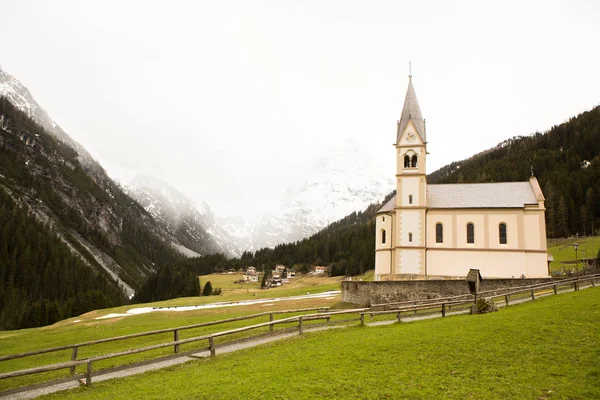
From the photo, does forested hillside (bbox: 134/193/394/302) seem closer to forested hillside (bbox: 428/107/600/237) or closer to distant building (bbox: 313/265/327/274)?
A: distant building (bbox: 313/265/327/274)

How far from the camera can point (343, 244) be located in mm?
165375

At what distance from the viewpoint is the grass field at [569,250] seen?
247 feet

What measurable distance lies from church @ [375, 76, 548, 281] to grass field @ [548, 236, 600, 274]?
71.6 feet

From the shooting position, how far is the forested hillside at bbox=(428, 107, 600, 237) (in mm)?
114062

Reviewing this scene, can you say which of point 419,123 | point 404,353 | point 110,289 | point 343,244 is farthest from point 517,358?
point 110,289

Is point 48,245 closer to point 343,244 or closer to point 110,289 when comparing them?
point 110,289

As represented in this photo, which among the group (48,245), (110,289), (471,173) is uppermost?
(471,173)

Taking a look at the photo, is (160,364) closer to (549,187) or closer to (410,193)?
(410,193)

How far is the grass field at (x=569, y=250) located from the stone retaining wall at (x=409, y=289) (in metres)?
34.9

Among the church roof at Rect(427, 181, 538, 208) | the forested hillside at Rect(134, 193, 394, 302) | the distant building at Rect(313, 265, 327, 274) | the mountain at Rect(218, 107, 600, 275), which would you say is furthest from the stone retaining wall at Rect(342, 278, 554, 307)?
the distant building at Rect(313, 265, 327, 274)

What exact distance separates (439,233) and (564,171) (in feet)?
380

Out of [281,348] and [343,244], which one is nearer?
[281,348]

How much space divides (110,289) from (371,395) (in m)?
170

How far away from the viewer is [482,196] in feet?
180
